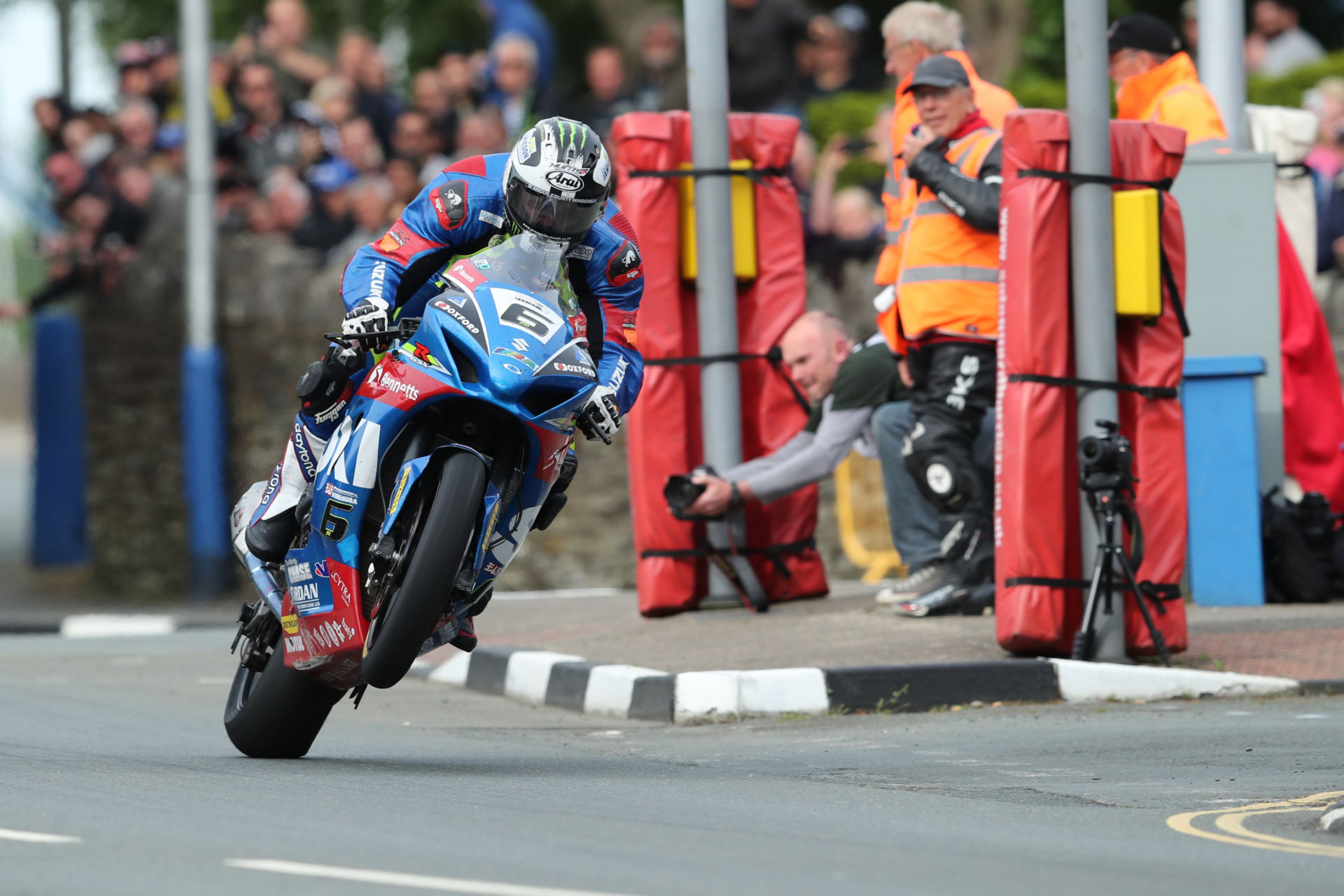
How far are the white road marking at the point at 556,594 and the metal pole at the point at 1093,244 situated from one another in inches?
200

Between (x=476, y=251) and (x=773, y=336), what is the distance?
4.22 meters

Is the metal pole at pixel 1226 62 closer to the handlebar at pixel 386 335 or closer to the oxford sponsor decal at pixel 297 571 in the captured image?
the handlebar at pixel 386 335

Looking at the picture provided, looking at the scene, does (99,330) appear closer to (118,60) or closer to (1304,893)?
(118,60)

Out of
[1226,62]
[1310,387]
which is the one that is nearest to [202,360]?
[1226,62]

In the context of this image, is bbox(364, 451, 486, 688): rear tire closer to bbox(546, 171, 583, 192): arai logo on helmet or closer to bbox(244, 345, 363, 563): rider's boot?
bbox(244, 345, 363, 563): rider's boot

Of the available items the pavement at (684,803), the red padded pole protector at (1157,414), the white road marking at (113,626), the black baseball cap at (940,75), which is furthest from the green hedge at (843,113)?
the pavement at (684,803)

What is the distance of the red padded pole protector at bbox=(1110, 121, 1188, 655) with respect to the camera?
29.9ft

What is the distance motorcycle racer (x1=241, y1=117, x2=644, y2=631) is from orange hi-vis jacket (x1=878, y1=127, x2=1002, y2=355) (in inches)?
106

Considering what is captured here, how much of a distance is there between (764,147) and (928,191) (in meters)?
1.54

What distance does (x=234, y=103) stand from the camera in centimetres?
1761

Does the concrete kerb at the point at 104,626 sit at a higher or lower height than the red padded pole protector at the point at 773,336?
lower

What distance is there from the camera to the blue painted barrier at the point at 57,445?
19094 millimetres

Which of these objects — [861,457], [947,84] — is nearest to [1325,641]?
[947,84]

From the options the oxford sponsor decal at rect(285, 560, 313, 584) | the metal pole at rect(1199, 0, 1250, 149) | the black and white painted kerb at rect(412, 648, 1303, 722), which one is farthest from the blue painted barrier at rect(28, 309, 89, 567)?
the oxford sponsor decal at rect(285, 560, 313, 584)
